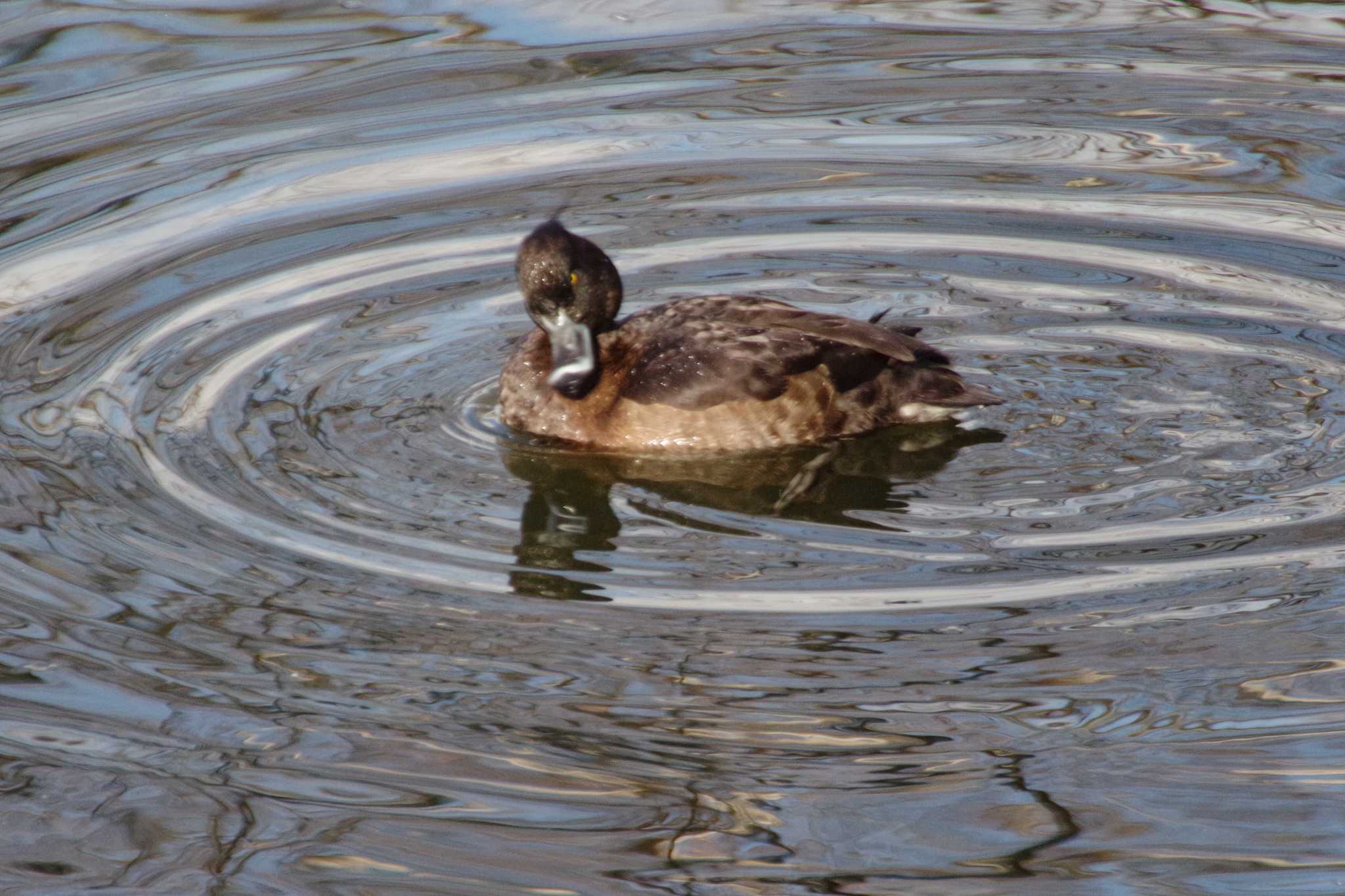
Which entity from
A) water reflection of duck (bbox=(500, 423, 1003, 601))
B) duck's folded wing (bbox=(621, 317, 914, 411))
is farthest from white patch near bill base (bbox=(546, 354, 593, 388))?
water reflection of duck (bbox=(500, 423, 1003, 601))

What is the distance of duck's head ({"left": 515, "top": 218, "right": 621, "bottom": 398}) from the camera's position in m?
7.34

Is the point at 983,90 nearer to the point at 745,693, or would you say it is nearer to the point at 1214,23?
the point at 1214,23

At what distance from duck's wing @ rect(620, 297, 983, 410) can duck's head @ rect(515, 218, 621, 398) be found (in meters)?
0.20

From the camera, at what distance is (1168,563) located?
19.7 ft

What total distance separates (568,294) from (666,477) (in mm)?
909

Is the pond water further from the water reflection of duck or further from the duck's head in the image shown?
the duck's head

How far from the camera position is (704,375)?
732cm

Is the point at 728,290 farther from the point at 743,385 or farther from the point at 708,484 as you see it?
the point at 708,484

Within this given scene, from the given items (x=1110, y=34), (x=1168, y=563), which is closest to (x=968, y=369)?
(x=1168, y=563)

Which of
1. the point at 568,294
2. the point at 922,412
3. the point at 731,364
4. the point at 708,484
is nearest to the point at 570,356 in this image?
the point at 568,294

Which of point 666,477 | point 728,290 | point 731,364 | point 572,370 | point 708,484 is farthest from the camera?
point 728,290

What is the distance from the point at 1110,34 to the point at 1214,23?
77 cm

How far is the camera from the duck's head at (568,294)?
7.34 m

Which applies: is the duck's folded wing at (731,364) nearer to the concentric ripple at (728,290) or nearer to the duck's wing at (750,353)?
the duck's wing at (750,353)
